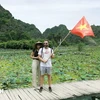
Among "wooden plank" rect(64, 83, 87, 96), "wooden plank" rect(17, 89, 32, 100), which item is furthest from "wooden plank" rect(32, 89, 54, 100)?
"wooden plank" rect(64, 83, 87, 96)

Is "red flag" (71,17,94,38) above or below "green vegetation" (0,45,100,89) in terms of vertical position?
above

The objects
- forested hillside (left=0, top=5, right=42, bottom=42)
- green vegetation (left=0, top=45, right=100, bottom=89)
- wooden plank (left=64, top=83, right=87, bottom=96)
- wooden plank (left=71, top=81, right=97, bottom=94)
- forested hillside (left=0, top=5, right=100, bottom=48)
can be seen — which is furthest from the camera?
forested hillside (left=0, top=5, right=42, bottom=42)

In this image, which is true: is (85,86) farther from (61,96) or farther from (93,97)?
(61,96)

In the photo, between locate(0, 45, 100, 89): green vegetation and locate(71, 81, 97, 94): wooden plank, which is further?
locate(0, 45, 100, 89): green vegetation

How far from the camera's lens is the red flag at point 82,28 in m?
7.86

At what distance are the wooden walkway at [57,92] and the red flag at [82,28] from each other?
180cm

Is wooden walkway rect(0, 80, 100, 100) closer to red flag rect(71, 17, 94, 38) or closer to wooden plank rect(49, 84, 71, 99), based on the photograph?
wooden plank rect(49, 84, 71, 99)

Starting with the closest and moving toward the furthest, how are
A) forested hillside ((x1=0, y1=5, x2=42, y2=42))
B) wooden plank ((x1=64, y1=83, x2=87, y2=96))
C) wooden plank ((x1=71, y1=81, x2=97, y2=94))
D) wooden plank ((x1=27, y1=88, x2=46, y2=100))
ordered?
wooden plank ((x1=27, y1=88, x2=46, y2=100)) → wooden plank ((x1=64, y1=83, x2=87, y2=96)) → wooden plank ((x1=71, y1=81, x2=97, y2=94)) → forested hillside ((x1=0, y1=5, x2=42, y2=42))

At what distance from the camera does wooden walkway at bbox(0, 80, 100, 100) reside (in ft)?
23.2

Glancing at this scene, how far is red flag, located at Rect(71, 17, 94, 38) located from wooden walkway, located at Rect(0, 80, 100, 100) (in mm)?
1801

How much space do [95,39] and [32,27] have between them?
31.1 meters

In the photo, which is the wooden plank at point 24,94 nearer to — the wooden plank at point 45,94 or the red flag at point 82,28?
the wooden plank at point 45,94


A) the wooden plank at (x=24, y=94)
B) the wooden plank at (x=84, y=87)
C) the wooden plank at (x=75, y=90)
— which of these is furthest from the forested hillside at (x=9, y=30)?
the wooden plank at (x=24, y=94)

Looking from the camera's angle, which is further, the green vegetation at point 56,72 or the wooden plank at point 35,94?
the green vegetation at point 56,72
